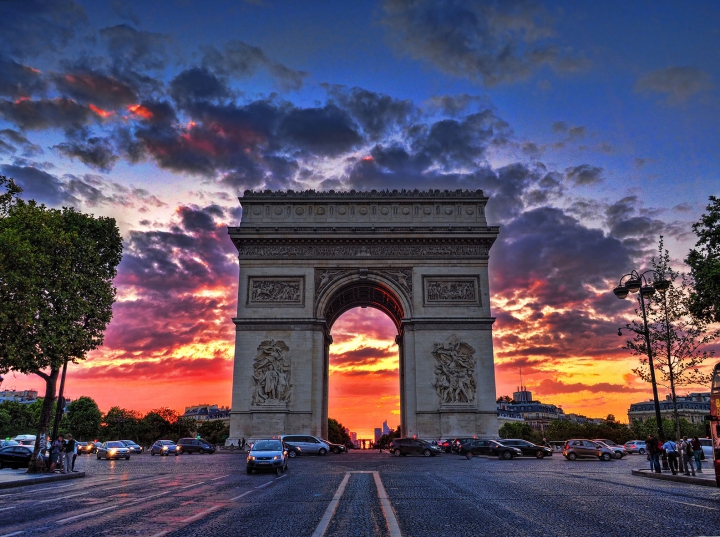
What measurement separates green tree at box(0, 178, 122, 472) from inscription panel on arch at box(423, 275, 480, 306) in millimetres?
23792

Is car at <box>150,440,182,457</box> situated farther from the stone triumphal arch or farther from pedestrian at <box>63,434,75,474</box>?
pedestrian at <box>63,434,75,474</box>

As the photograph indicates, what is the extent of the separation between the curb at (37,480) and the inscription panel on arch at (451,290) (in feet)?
88.3

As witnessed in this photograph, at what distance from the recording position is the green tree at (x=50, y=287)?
73.0 ft

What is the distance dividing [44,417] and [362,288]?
1060 inches

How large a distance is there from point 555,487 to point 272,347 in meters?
28.7

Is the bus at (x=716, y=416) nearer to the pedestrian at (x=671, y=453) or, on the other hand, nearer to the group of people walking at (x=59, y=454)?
the pedestrian at (x=671, y=453)

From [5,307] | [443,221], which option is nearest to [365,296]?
[443,221]

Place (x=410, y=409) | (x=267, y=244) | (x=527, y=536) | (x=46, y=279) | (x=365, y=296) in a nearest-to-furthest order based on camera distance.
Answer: (x=527, y=536) → (x=46, y=279) → (x=410, y=409) → (x=267, y=244) → (x=365, y=296)

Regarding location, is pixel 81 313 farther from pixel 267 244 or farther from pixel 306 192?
pixel 306 192

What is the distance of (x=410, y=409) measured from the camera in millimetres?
41438

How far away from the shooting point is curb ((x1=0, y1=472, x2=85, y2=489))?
1933 centimetres

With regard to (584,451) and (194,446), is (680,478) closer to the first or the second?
(584,451)

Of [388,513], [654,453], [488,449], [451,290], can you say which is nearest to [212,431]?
[451,290]

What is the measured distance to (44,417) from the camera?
24.2 m
